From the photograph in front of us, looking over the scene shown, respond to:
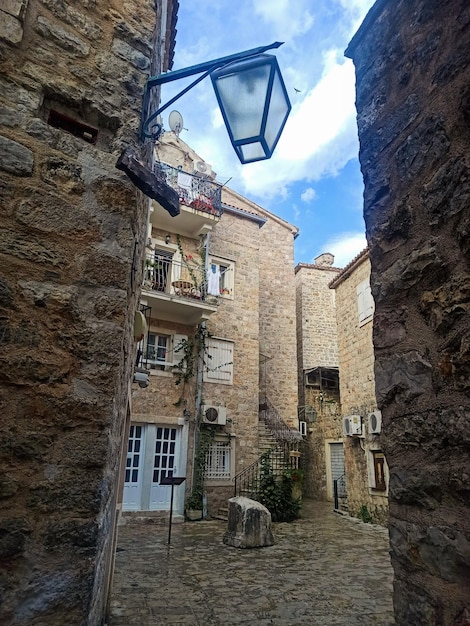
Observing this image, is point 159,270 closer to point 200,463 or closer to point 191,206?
point 191,206

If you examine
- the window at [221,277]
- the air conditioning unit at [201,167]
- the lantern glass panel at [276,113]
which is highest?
the air conditioning unit at [201,167]

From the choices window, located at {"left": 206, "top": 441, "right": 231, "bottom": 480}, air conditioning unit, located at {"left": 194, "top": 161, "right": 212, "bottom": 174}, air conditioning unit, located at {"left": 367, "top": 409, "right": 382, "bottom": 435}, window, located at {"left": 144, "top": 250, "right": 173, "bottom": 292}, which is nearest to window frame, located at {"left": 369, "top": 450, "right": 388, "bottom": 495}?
air conditioning unit, located at {"left": 367, "top": 409, "right": 382, "bottom": 435}

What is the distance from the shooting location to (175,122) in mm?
14117

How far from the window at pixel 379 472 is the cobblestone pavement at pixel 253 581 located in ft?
3.74

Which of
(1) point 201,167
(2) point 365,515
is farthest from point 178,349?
(1) point 201,167

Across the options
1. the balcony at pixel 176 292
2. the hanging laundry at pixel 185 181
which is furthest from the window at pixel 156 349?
the hanging laundry at pixel 185 181

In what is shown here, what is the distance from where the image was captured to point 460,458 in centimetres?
151

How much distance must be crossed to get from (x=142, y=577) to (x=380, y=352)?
4656mm

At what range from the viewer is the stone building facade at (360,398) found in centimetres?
950

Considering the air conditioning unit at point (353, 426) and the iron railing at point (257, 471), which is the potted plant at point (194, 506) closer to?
the iron railing at point (257, 471)

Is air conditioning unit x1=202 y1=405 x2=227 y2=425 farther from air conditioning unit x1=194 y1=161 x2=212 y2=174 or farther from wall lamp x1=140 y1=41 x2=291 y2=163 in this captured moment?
wall lamp x1=140 y1=41 x2=291 y2=163

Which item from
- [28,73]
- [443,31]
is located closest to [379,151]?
[443,31]

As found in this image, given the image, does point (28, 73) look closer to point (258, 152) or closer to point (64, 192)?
point (64, 192)

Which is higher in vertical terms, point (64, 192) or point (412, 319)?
point (64, 192)
